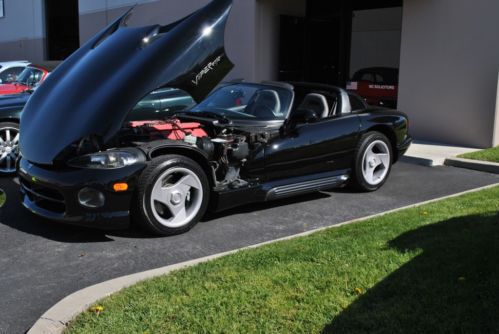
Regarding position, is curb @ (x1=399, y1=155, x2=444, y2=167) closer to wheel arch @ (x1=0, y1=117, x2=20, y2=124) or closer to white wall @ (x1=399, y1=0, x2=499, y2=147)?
white wall @ (x1=399, y1=0, x2=499, y2=147)

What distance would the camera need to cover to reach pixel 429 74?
1021cm

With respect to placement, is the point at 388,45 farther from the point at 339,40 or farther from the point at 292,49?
the point at 292,49

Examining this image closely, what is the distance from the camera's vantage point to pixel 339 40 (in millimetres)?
13281

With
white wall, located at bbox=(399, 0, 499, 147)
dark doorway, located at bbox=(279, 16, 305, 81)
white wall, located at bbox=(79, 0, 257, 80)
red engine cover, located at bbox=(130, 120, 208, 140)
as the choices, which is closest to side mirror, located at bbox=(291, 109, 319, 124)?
red engine cover, located at bbox=(130, 120, 208, 140)

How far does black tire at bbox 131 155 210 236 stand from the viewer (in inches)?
183

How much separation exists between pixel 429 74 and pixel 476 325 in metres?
8.06

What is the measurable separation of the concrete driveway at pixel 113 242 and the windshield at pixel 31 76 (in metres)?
5.40

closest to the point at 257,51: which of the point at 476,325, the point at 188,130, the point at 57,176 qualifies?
the point at 188,130

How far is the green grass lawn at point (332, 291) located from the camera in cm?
298

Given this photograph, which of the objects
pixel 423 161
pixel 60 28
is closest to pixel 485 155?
pixel 423 161

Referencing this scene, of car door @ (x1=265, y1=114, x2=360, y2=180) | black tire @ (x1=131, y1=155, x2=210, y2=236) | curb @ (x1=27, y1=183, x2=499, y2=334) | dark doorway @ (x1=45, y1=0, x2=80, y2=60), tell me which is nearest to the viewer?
curb @ (x1=27, y1=183, x2=499, y2=334)

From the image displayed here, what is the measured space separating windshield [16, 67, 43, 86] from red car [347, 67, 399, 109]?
6.83 meters

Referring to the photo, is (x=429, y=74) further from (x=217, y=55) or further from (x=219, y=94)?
(x=217, y=55)

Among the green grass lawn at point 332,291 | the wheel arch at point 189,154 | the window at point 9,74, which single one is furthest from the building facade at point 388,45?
the wheel arch at point 189,154
